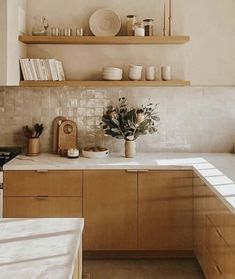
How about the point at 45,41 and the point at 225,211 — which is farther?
the point at 45,41

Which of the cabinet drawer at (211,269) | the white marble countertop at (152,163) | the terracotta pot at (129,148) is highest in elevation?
the terracotta pot at (129,148)

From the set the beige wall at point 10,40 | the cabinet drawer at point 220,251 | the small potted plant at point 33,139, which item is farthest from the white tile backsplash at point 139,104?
the cabinet drawer at point 220,251

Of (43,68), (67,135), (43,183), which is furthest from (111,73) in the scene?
(43,183)

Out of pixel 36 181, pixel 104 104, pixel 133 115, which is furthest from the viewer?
pixel 104 104

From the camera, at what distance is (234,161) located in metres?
3.87

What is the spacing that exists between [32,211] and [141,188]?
3.06 ft

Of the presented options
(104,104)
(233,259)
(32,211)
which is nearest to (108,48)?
(104,104)

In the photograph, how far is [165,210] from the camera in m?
3.78

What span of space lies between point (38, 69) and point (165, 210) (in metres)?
1.68

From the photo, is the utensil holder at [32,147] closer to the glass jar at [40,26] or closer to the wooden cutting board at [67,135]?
the wooden cutting board at [67,135]

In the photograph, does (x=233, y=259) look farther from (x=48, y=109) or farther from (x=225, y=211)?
(x=48, y=109)

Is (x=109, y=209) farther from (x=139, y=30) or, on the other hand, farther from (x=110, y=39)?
Answer: (x=139, y=30)

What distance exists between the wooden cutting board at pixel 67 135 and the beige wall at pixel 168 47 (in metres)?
0.46

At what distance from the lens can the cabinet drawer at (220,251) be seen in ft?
8.25
